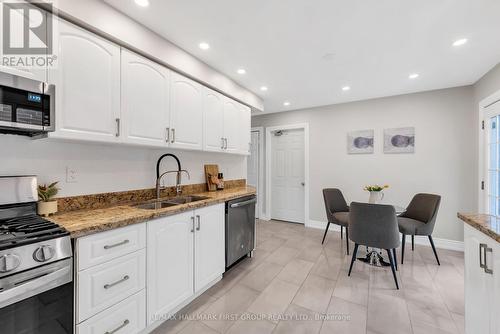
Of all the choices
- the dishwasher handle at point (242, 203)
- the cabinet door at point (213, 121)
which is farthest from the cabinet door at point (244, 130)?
the dishwasher handle at point (242, 203)

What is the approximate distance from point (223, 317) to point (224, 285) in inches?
19.0

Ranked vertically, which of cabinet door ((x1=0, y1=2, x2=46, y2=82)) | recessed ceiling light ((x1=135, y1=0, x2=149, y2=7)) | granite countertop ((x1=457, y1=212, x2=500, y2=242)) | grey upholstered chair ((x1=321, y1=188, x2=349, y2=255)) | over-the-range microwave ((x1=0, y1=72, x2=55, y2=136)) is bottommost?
grey upholstered chair ((x1=321, y1=188, x2=349, y2=255))

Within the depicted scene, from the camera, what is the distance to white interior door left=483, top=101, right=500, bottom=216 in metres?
2.59

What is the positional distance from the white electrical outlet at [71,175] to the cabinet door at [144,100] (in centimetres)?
47

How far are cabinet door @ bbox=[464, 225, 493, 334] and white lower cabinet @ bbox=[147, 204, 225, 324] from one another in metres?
1.93

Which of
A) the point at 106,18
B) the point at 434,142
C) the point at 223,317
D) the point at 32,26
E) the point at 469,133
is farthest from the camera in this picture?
the point at 434,142

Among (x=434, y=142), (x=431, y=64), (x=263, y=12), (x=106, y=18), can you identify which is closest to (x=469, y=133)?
(x=434, y=142)

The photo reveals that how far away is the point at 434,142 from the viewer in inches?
134

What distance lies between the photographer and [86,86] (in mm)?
1533

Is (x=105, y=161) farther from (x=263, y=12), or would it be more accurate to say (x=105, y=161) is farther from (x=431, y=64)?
(x=431, y=64)

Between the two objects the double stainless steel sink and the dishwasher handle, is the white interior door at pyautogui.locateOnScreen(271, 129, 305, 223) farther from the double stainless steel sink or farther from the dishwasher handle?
the double stainless steel sink

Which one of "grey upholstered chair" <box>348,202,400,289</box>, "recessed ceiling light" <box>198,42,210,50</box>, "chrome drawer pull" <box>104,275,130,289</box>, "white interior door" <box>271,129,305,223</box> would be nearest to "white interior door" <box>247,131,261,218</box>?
"white interior door" <box>271,129,305,223</box>

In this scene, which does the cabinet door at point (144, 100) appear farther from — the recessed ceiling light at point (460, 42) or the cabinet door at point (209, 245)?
the recessed ceiling light at point (460, 42)

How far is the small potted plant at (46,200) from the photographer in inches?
57.4
